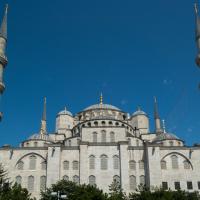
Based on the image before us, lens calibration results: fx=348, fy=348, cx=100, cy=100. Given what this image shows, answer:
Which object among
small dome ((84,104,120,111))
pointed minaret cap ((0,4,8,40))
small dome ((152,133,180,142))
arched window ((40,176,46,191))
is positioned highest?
pointed minaret cap ((0,4,8,40))

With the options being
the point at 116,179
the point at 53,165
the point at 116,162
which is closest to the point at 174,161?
the point at 116,162

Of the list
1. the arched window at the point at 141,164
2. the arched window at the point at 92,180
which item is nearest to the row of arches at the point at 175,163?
the arched window at the point at 141,164

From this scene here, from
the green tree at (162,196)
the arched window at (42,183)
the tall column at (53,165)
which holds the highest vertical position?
the tall column at (53,165)

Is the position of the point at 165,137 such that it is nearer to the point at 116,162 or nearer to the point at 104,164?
the point at 116,162

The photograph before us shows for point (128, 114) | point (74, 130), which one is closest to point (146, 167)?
point (74, 130)

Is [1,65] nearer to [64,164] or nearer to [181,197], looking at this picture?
[64,164]

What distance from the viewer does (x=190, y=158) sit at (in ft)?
117

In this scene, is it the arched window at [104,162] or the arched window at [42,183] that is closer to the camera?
the arched window at [42,183]

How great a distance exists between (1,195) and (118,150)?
50.7ft

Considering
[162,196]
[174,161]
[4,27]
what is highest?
[4,27]

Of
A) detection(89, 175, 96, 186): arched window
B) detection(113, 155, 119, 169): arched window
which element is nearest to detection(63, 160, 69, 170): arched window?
detection(89, 175, 96, 186): arched window

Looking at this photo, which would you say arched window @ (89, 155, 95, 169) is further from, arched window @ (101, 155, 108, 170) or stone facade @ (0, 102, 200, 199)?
arched window @ (101, 155, 108, 170)

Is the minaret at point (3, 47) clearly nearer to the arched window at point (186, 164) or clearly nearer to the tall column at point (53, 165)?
the tall column at point (53, 165)

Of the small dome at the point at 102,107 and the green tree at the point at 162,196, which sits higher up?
the small dome at the point at 102,107
